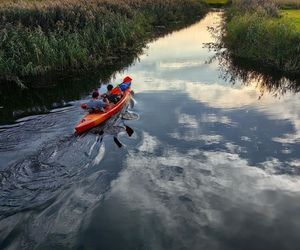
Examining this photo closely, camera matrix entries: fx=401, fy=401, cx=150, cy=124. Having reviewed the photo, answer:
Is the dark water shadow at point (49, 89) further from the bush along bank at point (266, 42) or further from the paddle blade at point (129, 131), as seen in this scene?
the bush along bank at point (266, 42)

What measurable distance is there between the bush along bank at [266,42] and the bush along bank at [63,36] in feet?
23.0

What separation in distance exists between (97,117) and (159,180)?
401cm

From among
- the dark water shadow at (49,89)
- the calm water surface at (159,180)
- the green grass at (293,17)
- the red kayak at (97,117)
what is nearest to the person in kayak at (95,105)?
the red kayak at (97,117)

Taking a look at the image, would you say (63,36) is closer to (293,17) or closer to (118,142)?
(118,142)

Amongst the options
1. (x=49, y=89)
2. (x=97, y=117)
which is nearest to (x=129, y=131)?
A: (x=97, y=117)

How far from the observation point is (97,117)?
14.2 metres

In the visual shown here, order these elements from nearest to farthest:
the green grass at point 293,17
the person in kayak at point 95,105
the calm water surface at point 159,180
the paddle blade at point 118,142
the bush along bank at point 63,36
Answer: the calm water surface at point 159,180 → the paddle blade at point 118,142 → the person in kayak at point 95,105 → the bush along bank at point 63,36 → the green grass at point 293,17

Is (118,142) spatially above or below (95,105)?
below

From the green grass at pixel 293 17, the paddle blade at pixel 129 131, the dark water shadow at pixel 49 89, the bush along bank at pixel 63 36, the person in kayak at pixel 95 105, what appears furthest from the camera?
the green grass at pixel 293 17

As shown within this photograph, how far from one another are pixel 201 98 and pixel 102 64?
754cm

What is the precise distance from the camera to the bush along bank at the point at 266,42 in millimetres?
22953

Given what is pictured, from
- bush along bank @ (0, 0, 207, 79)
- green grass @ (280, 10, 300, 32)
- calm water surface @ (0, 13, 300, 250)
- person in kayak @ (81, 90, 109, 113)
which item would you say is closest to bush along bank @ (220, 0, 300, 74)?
green grass @ (280, 10, 300, 32)

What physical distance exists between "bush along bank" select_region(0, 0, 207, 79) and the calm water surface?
3.87m

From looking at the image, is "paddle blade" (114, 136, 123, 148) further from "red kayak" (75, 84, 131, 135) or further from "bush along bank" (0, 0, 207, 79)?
"bush along bank" (0, 0, 207, 79)
